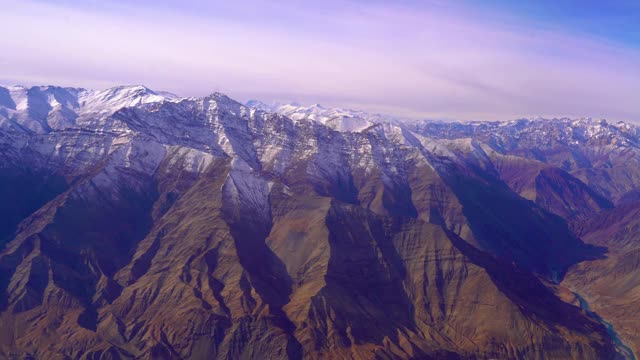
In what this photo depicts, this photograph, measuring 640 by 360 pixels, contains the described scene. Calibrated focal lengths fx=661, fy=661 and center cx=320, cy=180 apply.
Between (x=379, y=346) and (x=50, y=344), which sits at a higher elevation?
(x=379, y=346)

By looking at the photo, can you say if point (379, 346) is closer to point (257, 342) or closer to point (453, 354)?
point (453, 354)

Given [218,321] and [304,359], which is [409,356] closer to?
[304,359]

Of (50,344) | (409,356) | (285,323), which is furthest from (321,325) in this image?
(50,344)

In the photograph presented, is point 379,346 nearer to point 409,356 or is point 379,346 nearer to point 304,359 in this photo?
point 409,356

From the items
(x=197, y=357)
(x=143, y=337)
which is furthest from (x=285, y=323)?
(x=143, y=337)

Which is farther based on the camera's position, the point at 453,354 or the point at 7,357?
the point at 453,354

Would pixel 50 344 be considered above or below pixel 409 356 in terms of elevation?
below

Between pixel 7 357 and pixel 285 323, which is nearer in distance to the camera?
pixel 7 357

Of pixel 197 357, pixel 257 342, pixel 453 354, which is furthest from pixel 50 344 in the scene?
pixel 453 354
